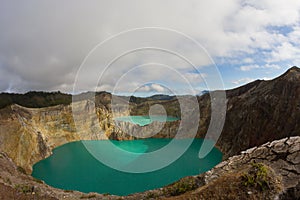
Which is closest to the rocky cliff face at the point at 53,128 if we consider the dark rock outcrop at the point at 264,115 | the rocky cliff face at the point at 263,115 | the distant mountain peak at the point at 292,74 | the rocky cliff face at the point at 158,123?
the rocky cliff face at the point at 158,123

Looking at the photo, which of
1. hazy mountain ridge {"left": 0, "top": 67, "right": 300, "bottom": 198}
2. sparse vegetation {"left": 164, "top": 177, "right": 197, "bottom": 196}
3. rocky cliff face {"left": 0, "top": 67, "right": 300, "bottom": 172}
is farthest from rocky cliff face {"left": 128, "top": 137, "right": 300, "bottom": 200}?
rocky cliff face {"left": 0, "top": 67, "right": 300, "bottom": 172}

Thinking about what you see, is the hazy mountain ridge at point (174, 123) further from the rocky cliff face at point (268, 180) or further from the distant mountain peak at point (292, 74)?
the rocky cliff face at point (268, 180)

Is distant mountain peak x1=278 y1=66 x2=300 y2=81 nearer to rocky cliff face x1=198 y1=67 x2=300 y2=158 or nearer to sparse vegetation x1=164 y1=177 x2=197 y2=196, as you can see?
rocky cliff face x1=198 y1=67 x2=300 y2=158

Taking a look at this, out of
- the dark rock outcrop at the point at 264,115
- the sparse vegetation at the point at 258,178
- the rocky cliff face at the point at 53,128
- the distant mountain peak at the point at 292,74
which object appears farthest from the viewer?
the distant mountain peak at the point at 292,74

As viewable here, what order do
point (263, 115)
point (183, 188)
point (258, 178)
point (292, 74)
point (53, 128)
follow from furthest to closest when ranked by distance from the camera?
point (53, 128) < point (263, 115) < point (292, 74) < point (183, 188) < point (258, 178)

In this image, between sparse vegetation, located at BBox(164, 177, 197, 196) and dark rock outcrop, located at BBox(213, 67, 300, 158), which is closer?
sparse vegetation, located at BBox(164, 177, 197, 196)

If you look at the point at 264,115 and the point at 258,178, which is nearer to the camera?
the point at 258,178

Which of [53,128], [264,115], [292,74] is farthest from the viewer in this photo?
[53,128]

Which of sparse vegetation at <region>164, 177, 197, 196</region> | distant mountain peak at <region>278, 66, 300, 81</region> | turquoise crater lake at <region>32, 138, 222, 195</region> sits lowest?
turquoise crater lake at <region>32, 138, 222, 195</region>

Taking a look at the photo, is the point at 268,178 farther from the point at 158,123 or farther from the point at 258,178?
the point at 158,123

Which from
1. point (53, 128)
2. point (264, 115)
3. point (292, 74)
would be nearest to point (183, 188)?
point (264, 115)

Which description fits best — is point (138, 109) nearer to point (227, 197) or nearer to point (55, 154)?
point (55, 154)
